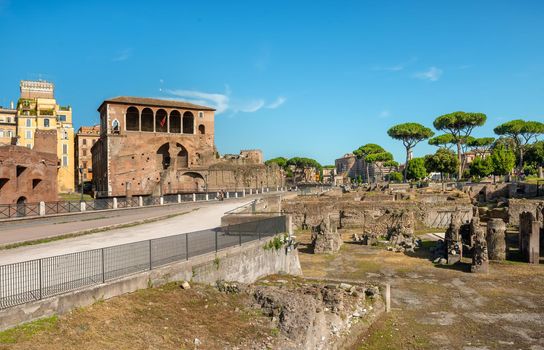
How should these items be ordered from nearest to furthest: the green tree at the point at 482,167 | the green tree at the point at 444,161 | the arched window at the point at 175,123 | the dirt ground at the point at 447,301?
the dirt ground at the point at 447,301, the arched window at the point at 175,123, the green tree at the point at 482,167, the green tree at the point at 444,161

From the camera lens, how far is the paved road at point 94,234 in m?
14.1

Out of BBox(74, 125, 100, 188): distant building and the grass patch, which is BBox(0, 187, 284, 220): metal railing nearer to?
the grass patch

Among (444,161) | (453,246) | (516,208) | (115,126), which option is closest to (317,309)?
(453,246)

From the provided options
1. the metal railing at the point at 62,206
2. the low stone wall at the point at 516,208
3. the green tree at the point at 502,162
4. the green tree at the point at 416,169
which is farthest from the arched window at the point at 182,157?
the green tree at the point at 502,162

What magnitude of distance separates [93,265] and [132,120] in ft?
211

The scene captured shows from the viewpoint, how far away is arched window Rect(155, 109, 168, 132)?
227 feet

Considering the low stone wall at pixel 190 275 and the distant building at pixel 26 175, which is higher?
the distant building at pixel 26 175

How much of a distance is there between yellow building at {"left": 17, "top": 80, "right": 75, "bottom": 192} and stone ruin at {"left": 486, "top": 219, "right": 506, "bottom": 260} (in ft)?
205

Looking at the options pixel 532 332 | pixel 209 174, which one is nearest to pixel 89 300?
pixel 532 332

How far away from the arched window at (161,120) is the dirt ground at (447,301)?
168 ft

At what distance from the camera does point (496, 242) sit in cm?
2314

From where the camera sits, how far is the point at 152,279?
9.97 m

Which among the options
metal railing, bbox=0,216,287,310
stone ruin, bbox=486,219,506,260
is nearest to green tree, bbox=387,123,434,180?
stone ruin, bbox=486,219,506,260

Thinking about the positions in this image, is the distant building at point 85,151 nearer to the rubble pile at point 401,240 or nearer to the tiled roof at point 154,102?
the tiled roof at point 154,102
